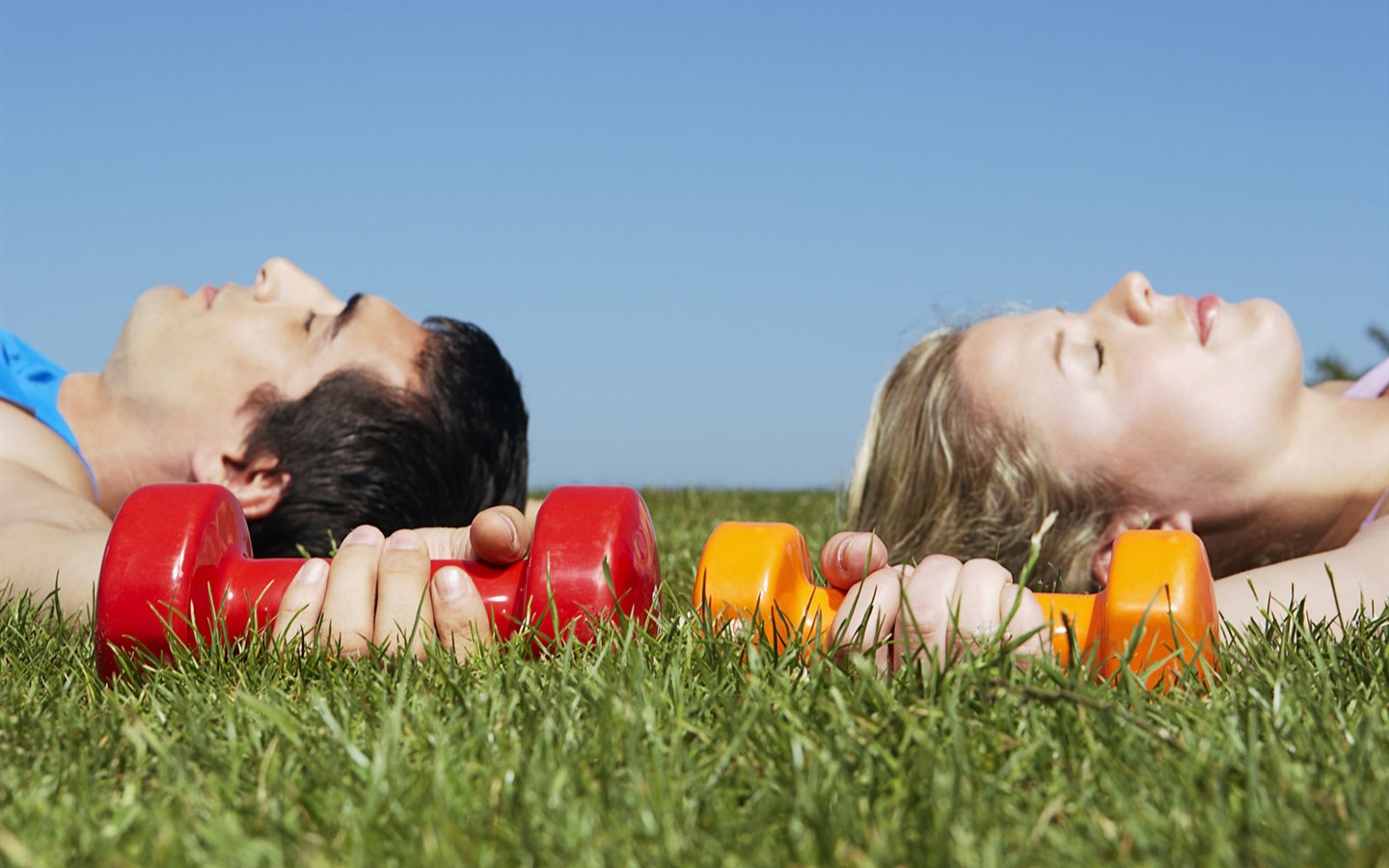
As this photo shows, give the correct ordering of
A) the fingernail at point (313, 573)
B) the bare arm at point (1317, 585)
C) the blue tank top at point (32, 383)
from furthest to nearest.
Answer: the blue tank top at point (32, 383) → the bare arm at point (1317, 585) → the fingernail at point (313, 573)

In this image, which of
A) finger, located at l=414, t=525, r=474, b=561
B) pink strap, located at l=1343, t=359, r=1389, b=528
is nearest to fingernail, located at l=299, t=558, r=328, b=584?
finger, located at l=414, t=525, r=474, b=561

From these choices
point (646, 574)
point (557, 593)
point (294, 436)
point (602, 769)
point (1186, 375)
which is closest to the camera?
point (602, 769)

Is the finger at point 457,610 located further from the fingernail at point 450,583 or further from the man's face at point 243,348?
the man's face at point 243,348

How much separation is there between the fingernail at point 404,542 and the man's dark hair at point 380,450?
1.38m

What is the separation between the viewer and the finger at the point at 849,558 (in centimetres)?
229

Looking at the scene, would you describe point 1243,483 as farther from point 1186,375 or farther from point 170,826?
point 170,826

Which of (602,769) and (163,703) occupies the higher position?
(602,769)

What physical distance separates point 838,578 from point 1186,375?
1.65 meters

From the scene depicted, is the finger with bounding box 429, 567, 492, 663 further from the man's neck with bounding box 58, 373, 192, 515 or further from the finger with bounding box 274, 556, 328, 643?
the man's neck with bounding box 58, 373, 192, 515

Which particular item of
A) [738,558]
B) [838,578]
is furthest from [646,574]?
[838,578]

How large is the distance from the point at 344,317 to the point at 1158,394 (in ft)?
8.66

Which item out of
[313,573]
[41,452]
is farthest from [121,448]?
[313,573]

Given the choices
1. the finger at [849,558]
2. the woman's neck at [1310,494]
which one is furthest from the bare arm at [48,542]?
the woman's neck at [1310,494]

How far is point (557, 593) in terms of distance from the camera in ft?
6.98
